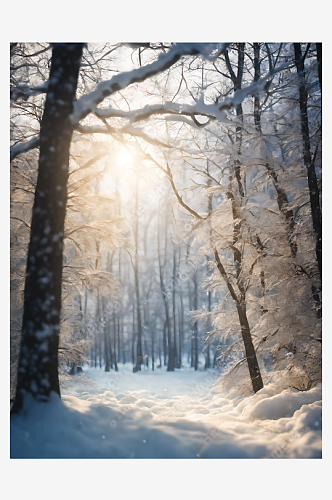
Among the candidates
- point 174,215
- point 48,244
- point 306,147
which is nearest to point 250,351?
point 174,215

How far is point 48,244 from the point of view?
2475 mm

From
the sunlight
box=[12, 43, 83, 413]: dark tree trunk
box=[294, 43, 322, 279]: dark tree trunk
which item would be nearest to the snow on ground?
box=[12, 43, 83, 413]: dark tree trunk

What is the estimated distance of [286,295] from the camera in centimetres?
369

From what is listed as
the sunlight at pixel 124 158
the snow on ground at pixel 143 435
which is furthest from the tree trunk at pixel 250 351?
the sunlight at pixel 124 158

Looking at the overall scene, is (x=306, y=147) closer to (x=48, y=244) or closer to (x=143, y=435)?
(x=48, y=244)

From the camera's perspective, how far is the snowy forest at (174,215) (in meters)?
2.29

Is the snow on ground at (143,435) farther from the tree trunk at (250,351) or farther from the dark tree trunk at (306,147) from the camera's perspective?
the dark tree trunk at (306,147)

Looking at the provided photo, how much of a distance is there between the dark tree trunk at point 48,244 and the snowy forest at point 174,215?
0.05 feet

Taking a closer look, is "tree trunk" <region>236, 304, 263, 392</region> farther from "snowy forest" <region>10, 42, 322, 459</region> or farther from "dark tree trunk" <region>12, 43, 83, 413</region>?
"dark tree trunk" <region>12, 43, 83, 413</region>

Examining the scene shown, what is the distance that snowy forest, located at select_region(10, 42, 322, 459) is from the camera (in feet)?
7.53

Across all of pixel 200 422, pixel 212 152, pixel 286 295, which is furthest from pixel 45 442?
pixel 212 152

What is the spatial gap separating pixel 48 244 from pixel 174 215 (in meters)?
2.23

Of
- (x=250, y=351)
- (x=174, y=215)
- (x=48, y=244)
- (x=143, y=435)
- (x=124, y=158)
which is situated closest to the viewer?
(x=143, y=435)

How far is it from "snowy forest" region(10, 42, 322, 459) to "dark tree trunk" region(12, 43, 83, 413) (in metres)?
0.01
